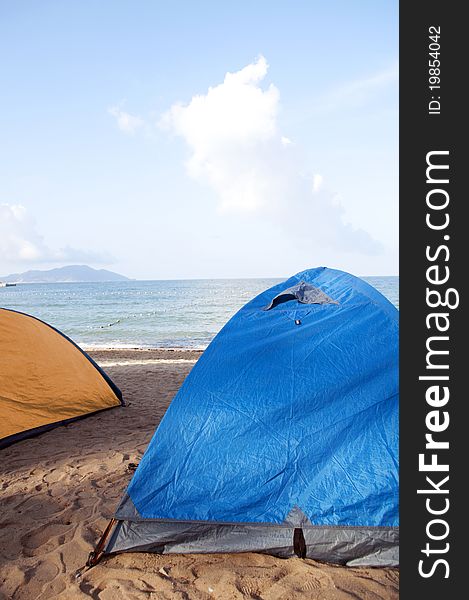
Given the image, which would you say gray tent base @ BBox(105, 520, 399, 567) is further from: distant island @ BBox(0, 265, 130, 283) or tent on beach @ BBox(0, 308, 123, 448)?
distant island @ BBox(0, 265, 130, 283)

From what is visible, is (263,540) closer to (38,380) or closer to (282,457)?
(282,457)

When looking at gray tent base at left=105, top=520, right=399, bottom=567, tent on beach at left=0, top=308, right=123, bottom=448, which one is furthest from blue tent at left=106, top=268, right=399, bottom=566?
tent on beach at left=0, top=308, right=123, bottom=448

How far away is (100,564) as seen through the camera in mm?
2898

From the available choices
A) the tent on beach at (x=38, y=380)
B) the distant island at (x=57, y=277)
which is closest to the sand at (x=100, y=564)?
the tent on beach at (x=38, y=380)

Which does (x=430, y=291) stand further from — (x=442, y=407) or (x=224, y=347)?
(x=224, y=347)

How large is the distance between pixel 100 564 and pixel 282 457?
4.35 feet

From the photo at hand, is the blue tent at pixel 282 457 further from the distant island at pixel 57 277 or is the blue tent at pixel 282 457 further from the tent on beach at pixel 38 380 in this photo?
the distant island at pixel 57 277

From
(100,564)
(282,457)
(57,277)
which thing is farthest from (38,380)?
(57,277)

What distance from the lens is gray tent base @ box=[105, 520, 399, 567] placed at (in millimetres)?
2789

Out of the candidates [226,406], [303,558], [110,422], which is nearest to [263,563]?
[303,558]

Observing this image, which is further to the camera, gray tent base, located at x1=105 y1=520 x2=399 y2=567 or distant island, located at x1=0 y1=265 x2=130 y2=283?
distant island, located at x1=0 y1=265 x2=130 y2=283

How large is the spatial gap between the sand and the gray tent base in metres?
0.05

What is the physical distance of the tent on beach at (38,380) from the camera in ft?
17.6

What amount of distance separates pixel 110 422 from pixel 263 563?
151 inches
